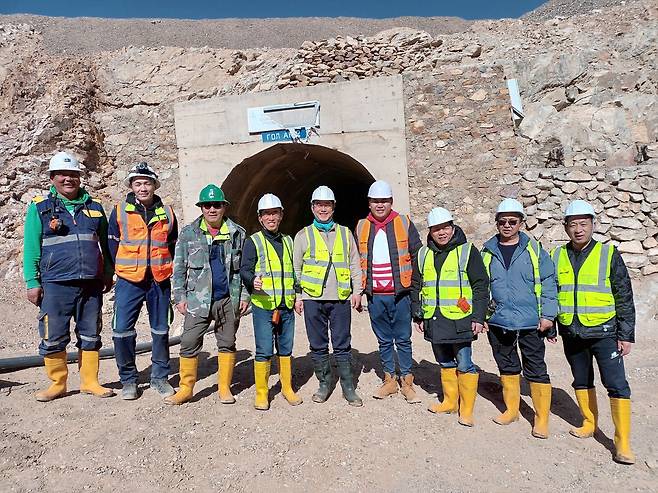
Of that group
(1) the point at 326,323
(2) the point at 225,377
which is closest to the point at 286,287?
(1) the point at 326,323

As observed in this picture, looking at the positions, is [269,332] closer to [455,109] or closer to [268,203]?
[268,203]

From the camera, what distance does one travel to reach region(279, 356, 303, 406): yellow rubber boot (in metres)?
4.36

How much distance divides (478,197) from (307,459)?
196 inches

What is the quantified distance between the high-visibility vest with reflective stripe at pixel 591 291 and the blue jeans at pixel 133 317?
11.1ft

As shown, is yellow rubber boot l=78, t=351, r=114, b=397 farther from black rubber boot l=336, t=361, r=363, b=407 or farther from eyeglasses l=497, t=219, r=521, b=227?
eyeglasses l=497, t=219, r=521, b=227

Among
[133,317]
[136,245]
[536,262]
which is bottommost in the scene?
[133,317]

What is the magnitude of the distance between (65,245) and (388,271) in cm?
284

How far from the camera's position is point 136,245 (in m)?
4.21

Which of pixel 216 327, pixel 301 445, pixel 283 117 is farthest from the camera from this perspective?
pixel 283 117

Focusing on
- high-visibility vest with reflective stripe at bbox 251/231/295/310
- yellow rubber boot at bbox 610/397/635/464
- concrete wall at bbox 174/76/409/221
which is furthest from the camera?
concrete wall at bbox 174/76/409/221

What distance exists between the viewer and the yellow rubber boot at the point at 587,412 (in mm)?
3754

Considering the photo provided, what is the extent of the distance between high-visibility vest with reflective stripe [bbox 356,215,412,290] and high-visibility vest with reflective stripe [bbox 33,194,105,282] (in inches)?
94.6

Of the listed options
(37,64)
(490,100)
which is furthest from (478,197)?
(37,64)

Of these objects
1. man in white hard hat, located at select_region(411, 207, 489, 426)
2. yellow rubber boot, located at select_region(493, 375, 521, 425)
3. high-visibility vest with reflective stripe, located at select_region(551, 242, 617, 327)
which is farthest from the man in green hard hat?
high-visibility vest with reflective stripe, located at select_region(551, 242, 617, 327)
